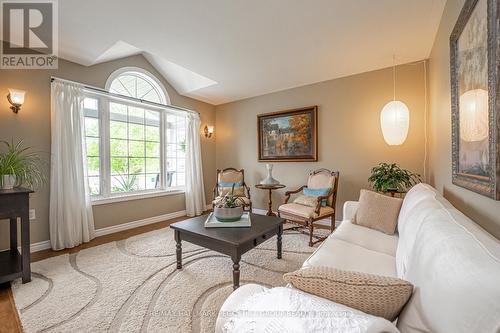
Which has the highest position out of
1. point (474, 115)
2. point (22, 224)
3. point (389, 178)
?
point (474, 115)

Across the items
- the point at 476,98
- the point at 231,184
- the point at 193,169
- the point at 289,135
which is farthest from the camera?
the point at 193,169

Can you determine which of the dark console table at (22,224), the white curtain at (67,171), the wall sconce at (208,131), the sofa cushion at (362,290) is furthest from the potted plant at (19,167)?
the sofa cushion at (362,290)

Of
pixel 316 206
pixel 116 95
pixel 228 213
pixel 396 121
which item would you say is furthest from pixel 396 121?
pixel 116 95

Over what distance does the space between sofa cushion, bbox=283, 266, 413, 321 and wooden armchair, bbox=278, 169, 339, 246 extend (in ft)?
7.26

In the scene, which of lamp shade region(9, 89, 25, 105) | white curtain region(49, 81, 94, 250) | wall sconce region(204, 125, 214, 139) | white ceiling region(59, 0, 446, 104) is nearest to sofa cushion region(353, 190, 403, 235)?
white ceiling region(59, 0, 446, 104)

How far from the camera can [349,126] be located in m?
3.66

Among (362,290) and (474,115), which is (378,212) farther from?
(362,290)

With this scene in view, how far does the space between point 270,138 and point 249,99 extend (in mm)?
1034

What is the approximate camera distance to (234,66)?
3.49m

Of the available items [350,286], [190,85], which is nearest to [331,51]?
[190,85]

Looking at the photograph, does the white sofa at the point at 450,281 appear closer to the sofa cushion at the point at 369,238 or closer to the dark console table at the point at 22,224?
the sofa cushion at the point at 369,238

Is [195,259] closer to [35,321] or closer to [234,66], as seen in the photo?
[35,321]

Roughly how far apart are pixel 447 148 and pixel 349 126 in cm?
176

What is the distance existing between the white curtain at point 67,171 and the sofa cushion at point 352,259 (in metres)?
3.09
